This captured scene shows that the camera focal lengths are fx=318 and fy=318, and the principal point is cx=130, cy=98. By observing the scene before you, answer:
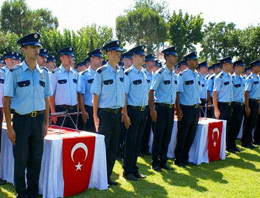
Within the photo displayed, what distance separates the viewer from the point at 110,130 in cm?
485

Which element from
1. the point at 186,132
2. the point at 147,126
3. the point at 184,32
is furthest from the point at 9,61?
the point at 184,32

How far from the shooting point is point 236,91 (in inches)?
313

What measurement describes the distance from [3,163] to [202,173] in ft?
11.6

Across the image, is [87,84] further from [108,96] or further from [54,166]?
[54,166]

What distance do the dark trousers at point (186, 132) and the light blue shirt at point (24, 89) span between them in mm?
3231

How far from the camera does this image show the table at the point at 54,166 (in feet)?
13.7

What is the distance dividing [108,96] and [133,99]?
66cm

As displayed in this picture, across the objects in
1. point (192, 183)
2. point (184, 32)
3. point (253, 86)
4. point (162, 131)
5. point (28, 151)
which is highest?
point (184, 32)

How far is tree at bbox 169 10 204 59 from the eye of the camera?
137ft

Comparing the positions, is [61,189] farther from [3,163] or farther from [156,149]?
[156,149]

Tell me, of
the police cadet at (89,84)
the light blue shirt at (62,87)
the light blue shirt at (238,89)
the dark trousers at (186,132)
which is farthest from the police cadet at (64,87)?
the light blue shirt at (238,89)

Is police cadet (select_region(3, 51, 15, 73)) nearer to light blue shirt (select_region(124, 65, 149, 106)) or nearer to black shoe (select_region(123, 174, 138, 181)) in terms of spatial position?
light blue shirt (select_region(124, 65, 149, 106))

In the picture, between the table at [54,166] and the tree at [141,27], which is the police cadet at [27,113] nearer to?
the table at [54,166]

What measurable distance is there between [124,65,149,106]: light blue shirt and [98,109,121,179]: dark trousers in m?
0.51
